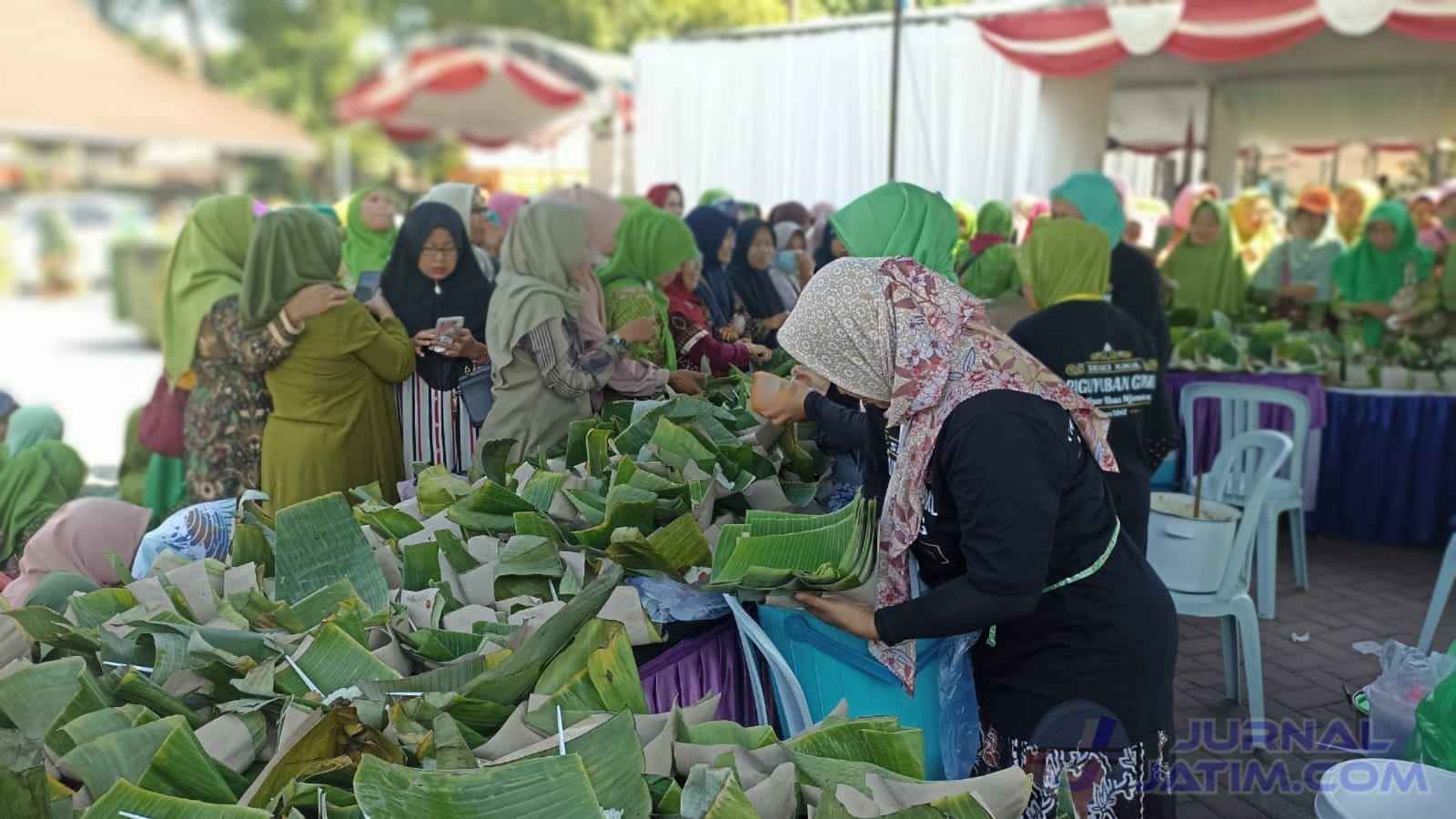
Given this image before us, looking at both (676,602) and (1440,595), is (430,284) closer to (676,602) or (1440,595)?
(676,602)

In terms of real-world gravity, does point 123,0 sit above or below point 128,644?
above

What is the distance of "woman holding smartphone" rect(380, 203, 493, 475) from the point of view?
11.3 ft

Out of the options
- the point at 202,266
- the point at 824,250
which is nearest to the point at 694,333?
the point at 202,266

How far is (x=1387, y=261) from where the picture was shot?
5.71 metres

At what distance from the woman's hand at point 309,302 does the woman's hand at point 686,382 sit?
97 cm

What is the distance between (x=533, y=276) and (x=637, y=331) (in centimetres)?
43

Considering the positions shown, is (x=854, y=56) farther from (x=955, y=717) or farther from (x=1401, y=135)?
(x=955, y=717)

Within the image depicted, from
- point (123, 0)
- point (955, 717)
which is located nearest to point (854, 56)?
point (955, 717)

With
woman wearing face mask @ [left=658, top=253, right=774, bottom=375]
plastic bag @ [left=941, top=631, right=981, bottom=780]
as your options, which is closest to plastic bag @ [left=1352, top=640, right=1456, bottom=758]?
plastic bag @ [left=941, top=631, right=981, bottom=780]

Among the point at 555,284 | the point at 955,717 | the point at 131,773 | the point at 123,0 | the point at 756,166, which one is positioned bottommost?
the point at 955,717

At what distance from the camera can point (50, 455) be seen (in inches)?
127

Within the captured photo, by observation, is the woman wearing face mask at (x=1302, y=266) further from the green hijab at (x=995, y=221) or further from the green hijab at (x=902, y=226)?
the green hijab at (x=902, y=226)

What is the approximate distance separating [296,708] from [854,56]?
8025 millimetres

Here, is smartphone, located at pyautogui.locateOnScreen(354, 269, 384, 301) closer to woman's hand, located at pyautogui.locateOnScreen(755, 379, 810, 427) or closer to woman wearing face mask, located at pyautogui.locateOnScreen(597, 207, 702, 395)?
woman wearing face mask, located at pyautogui.locateOnScreen(597, 207, 702, 395)
